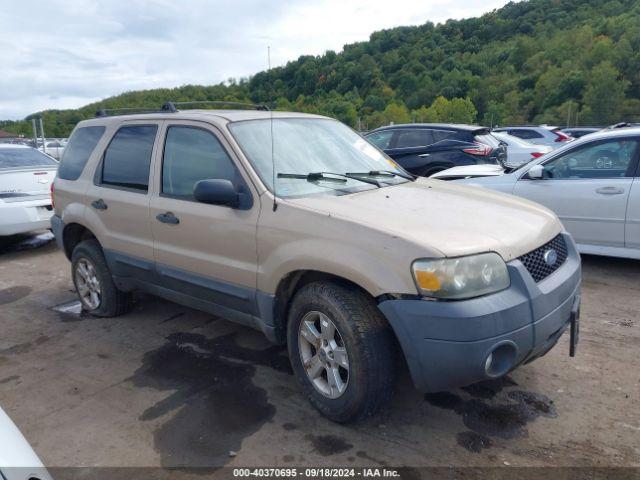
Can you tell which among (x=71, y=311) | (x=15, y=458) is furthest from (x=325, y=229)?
(x=71, y=311)

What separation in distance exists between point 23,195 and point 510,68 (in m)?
55.2

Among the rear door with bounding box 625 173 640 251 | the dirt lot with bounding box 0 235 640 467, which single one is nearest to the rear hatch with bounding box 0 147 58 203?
the dirt lot with bounding box 0 235 640 467

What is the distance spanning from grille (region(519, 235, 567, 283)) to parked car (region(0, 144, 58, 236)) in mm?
6800

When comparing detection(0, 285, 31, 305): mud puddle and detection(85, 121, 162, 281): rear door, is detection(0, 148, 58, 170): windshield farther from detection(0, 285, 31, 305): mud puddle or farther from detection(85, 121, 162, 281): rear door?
detection(85, 121, 162, 281): rear door

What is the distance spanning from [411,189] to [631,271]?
349 cm

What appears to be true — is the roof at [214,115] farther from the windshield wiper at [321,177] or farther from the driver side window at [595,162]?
the driver side window at [595,162]

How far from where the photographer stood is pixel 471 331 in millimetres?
2549

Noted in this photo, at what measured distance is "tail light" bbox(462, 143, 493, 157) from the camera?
30.1 feet

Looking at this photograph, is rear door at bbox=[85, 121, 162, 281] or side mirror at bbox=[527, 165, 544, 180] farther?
side mirror at bbox=[527, 165, 544, 180]

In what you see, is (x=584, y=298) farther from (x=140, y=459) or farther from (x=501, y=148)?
(x=501, y=148)

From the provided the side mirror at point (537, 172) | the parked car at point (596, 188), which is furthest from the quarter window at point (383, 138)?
the side mirror at point (537, 172)

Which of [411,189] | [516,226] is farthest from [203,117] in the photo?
[516,226]

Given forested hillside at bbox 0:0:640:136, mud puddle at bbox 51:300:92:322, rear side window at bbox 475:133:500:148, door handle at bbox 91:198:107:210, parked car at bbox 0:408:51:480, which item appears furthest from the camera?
forested hillside at bbox 0:0:640:136

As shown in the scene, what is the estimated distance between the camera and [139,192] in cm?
419
